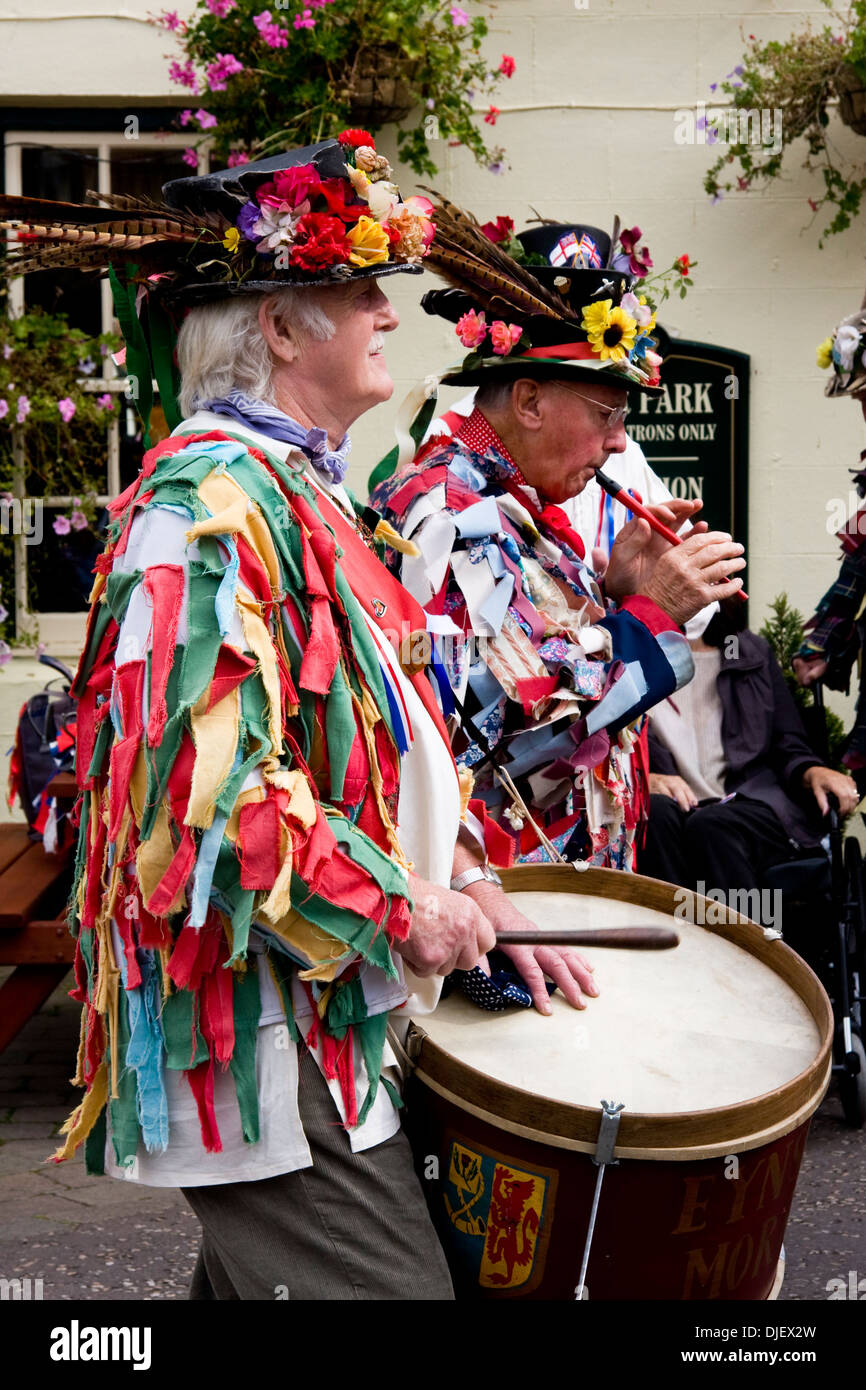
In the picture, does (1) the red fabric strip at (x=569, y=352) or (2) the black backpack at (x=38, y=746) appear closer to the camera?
(1) the red fabric strip at (x=569, y=352)

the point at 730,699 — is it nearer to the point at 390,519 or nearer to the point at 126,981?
the point at 390,519

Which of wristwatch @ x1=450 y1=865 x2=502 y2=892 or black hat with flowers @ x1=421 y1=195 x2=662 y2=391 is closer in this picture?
wristwatch @ x1=450 y1=865 x2=502 y2=892

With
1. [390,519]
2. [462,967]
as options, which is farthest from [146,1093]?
[390,519]

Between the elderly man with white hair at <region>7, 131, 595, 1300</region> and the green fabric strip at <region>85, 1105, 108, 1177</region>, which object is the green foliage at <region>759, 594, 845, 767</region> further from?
the green fabric strip at <region>85, 1105, 108, 1177</region>

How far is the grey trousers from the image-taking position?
1.73 metres

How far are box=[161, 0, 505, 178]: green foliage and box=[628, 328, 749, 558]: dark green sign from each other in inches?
44.9

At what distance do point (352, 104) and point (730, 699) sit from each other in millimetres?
→ 2524

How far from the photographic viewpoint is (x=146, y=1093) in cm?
170

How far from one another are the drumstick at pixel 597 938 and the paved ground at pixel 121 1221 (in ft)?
4.56

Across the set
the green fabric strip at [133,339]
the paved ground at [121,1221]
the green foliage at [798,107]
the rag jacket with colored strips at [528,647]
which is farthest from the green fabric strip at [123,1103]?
the green foliage at [798,107]

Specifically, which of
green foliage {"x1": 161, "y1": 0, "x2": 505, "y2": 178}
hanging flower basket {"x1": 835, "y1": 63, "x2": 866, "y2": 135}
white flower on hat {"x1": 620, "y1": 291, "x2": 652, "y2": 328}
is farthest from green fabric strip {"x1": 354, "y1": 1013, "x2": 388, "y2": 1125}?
hanging flower basket {"x1": 835, "y1": 63, "x2": 866, "y2": 135}

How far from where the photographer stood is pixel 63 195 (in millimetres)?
5750

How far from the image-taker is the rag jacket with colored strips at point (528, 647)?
8.41 feet

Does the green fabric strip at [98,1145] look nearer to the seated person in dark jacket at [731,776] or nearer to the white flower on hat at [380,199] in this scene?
the white flower on hat at [380,199]
